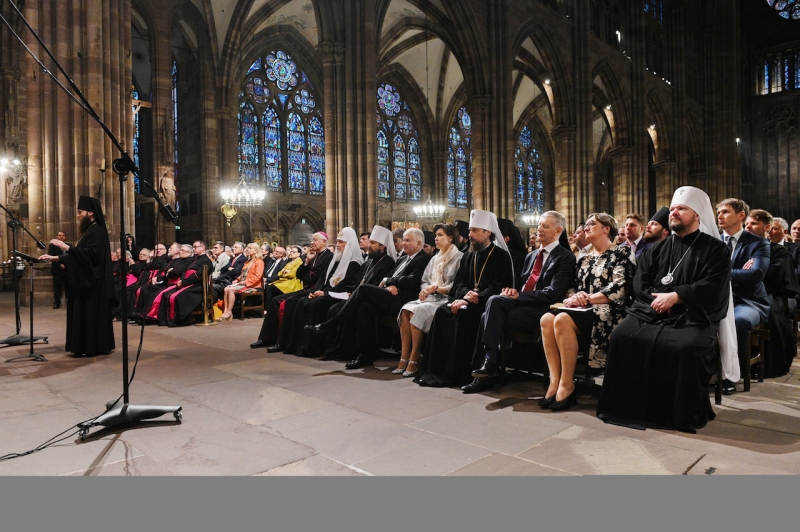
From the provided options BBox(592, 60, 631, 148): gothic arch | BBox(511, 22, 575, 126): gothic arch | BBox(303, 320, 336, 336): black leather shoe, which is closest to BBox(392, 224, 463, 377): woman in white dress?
BBox(303, 320, 336, 336): black leather shoe

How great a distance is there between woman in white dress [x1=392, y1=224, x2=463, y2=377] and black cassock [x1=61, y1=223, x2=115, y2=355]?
3.34 metres

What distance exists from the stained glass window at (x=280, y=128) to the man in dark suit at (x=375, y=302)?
1675 centimetres

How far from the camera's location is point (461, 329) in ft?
15.0

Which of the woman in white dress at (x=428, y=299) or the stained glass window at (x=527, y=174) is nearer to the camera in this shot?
the woman in white dress at (x=428, y=299)

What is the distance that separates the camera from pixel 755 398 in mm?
3990

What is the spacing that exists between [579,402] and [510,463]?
1.43 m

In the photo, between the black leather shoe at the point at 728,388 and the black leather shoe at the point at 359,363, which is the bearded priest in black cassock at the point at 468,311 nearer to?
the black leather shoe at the point at 359,363

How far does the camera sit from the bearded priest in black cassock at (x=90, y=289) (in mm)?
5738

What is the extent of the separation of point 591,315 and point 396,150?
23.9 m

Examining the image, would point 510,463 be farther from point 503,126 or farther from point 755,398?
point 503,126

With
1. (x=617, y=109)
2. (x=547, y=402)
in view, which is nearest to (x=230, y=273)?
(x=547, y=402)

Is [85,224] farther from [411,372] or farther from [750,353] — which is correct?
[750,353]

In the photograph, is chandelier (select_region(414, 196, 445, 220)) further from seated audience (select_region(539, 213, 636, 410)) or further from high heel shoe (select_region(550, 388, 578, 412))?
high heel shoe (select_region(550, 388, 578, 412))

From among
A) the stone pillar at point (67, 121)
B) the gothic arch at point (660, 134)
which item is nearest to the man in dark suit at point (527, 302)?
the stone pillar at point (67, 121)
